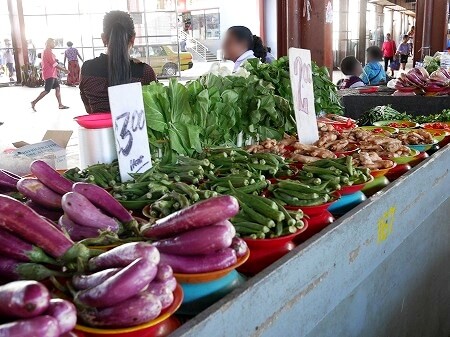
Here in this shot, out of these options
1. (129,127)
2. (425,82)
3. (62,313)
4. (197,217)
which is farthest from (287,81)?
(425,82)

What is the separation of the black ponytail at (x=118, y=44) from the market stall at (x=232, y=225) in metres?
1.36

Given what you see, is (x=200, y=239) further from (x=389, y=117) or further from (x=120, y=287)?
(x=389, y=117)

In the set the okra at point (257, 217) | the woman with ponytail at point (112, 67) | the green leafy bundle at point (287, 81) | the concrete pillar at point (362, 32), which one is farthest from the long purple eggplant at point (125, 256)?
the concrete pillar at point (362, 32)

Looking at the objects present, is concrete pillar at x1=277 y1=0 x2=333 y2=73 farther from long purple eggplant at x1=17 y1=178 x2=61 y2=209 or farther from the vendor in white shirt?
long purple eggplant at x1=17 y1=178 x2=61 y2=209

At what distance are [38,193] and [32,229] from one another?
1.63ft

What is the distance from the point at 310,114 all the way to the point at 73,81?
869 inches

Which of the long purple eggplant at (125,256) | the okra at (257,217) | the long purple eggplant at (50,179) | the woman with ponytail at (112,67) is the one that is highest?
the woman with ponytail at (112,67)

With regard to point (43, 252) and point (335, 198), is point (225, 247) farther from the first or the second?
point (335, 198)

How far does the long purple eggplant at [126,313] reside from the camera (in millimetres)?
1226

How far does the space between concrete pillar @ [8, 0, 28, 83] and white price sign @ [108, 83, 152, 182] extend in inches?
947

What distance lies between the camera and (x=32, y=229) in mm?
1435

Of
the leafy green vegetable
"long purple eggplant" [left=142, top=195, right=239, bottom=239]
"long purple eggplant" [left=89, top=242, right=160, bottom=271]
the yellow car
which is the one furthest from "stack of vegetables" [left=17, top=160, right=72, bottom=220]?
the yellow car

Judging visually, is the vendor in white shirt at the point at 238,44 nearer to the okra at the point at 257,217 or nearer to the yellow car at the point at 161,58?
the okra at the point at 257,217

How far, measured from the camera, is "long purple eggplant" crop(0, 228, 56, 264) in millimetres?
1403
